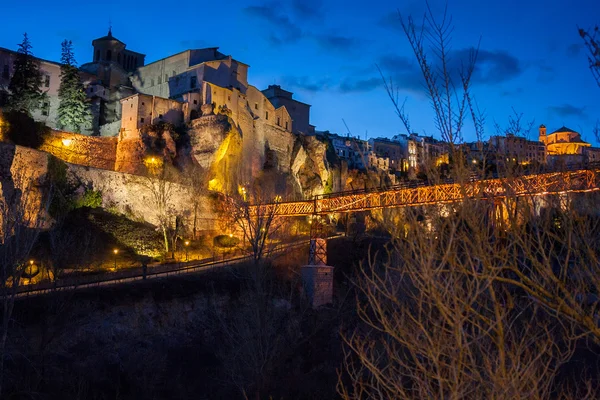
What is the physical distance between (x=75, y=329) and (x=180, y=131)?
93.1 ft

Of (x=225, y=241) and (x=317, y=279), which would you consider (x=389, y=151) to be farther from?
(x=317, y=279)

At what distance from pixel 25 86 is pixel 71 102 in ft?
15.5

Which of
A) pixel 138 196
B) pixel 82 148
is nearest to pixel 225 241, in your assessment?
pixel 138 196

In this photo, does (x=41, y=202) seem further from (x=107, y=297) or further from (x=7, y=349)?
(x=7, y=349)

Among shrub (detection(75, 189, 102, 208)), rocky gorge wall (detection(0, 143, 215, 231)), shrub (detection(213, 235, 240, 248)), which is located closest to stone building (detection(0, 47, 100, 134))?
rocky gorge wall (detection(0, 143, 215, 231))

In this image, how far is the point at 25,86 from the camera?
50.1m

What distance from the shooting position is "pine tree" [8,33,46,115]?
4903 centimetres

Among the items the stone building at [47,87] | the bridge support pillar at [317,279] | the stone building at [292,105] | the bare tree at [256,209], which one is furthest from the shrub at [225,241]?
the stone building at [292,105]

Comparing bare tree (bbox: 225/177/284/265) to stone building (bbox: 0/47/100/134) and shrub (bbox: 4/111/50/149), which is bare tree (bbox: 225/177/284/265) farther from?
stone building (bbox: 0/47/100/134)

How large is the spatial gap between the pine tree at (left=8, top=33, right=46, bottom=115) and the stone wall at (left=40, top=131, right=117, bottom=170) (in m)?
4.31

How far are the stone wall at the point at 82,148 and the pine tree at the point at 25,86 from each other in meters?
4.31

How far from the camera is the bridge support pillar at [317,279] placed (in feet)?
110

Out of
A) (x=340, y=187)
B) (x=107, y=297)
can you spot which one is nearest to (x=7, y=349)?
(x=107, y=297)

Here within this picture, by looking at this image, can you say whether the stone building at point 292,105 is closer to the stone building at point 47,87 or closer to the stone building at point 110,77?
the stone building at point 110,77
